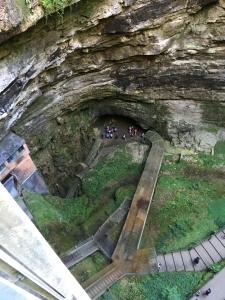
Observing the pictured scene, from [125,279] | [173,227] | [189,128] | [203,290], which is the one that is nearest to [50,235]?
[125,279]

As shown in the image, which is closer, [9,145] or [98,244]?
[9,145]

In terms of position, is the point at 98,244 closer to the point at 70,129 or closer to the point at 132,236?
the point at 132,236

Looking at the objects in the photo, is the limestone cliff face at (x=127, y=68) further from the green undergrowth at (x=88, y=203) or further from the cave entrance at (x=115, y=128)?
the green undergrowth at (x=88, y=203)

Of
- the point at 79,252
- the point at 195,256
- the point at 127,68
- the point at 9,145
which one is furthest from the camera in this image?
the point at 127,68

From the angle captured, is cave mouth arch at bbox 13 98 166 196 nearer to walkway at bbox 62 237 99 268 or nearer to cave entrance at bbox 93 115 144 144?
cave entrance at bbox 93 115 144 144

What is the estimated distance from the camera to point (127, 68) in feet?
53.1

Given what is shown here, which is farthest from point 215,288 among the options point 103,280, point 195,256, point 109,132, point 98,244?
point 109,132

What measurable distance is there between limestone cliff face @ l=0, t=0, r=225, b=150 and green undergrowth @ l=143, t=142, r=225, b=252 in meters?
1.23

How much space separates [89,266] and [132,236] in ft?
6.21

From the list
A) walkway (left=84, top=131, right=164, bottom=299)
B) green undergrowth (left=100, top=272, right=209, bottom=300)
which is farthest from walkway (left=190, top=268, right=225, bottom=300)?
walkway (left=84, top=131, right=164, bottom=299)

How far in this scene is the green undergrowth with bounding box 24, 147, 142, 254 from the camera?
14453mm

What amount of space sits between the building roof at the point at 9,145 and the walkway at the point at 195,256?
20.5ft

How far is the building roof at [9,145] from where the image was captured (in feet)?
43.7

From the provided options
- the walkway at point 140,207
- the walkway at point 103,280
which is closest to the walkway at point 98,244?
the walkway at point 140,207
